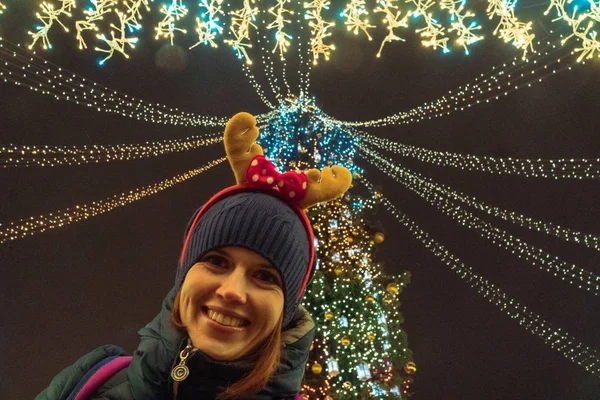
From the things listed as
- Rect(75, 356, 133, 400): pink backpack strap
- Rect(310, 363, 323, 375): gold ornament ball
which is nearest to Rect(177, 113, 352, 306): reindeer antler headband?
Rect(75, 356, 133, 400): pink backpack strap

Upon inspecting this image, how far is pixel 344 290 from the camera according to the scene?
→ 4.96m

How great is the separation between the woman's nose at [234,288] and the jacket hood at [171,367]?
0.61 feet

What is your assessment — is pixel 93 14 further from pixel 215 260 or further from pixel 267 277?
pixel 267 277

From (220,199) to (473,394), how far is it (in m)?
13.7

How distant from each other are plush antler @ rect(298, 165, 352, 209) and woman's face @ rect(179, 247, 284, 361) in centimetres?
36

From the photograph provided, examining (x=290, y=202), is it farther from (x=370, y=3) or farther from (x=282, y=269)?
(x=370, y=3)

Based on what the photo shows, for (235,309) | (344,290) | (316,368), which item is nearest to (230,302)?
(235,309)

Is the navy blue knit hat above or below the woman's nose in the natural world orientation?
above

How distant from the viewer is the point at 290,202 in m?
1.55

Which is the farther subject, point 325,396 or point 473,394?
point 473,394

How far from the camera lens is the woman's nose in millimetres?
1245

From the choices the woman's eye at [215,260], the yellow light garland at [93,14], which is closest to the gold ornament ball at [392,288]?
the woman's eye at [215,260]

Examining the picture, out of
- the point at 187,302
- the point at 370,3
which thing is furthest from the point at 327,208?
the point at 187,302

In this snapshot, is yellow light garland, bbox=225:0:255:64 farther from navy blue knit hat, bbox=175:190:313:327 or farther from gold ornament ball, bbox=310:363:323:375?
gold ornament ball, bbox=310:363:323:375
